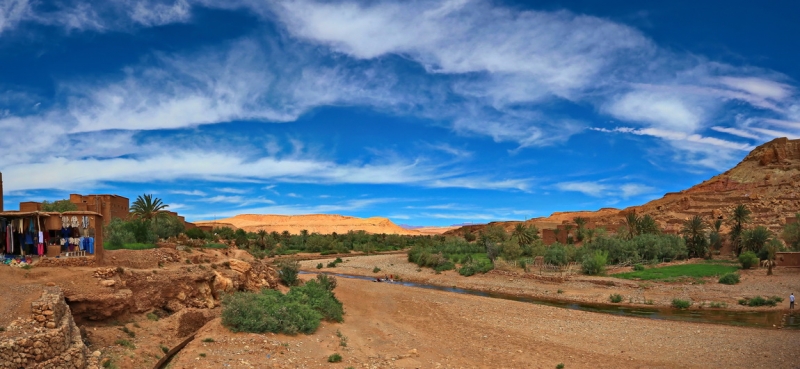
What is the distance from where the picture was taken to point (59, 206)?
138 ft

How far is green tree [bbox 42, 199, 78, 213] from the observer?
39638mm

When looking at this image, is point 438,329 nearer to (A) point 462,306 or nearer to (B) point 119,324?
(A) point 462,306

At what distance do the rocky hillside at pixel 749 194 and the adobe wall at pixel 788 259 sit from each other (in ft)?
126

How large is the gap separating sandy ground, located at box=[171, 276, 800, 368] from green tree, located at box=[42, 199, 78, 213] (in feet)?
92.2

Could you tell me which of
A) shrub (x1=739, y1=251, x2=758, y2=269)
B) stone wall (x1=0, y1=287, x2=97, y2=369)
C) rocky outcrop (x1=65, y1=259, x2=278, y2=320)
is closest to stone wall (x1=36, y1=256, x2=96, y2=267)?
rocky outcrop (x1=65, y1=259, x2=278, y2=320)

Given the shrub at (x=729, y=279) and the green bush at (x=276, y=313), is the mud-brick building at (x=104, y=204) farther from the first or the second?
the shrub at (x=729, y=279)

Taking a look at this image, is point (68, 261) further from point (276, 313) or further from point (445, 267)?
point (445, 267)

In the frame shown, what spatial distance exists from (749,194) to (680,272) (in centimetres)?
6572

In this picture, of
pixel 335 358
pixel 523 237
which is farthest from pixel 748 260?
pixel 335 358

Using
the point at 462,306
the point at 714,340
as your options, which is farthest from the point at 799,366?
the point at 462,306

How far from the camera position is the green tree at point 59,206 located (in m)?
39.6

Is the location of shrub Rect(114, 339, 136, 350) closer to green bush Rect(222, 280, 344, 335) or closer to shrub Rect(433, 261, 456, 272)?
green bush Rect(222, 280, 344, 335)

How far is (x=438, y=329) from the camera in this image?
22484mm

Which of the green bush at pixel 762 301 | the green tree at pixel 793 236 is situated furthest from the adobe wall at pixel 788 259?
the green bush at pixel 762 301
